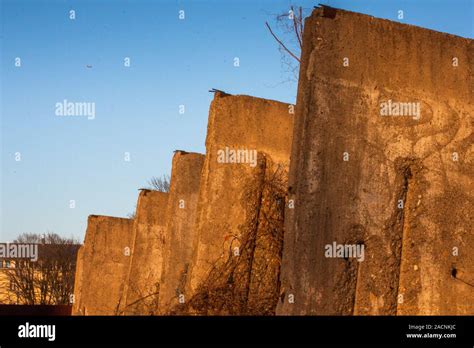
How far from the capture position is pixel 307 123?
545cm

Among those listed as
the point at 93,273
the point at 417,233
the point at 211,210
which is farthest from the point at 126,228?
the point at 417,233

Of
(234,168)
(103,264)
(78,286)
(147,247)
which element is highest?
(234,168)

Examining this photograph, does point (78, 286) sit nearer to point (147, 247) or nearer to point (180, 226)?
point (147, 247)

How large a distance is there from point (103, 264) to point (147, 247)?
3.00 metres

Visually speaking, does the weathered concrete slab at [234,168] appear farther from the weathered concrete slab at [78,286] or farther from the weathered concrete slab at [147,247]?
the weathered concrete slab at [78,286]

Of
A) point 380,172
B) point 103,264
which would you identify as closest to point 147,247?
point 103,264

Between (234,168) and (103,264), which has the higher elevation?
(234,168)

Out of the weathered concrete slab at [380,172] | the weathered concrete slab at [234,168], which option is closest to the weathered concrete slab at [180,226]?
the weathered concrete slab at [234,168]

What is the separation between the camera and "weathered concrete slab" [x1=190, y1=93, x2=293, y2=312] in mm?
8258

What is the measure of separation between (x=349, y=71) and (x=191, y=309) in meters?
2.95

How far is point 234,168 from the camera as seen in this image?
8438mm

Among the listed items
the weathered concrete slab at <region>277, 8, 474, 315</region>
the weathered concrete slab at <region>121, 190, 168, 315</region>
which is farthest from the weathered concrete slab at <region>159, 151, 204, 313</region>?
the weathered concrete slab at <region>277, 8, 474, 315</region>

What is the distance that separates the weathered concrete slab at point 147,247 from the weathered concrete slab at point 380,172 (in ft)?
24.3
